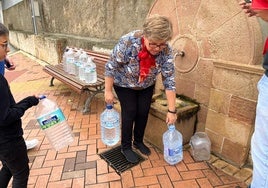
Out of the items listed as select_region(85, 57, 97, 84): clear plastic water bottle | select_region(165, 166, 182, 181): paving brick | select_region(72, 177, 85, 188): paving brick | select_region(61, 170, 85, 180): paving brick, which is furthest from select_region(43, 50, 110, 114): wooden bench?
select_region(165, 166, 182, 181): paving brick

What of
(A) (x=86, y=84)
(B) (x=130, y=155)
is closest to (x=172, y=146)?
(B) (x=130, y=155)

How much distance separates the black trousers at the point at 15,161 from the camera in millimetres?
1833

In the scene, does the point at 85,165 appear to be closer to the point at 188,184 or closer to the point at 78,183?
the point at 78,183

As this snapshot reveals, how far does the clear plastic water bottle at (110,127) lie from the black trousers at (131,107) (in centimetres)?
26

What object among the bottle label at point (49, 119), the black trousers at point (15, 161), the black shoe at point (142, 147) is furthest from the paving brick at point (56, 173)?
the black shoe at point (142, 147)

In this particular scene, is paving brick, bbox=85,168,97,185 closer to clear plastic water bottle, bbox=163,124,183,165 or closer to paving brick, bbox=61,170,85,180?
paving brick, bbox=61,170,85,180

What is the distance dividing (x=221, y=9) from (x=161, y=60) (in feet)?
2.87

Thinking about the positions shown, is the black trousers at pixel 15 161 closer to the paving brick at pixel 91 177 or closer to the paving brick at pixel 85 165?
the paving brick at pixel 91 177

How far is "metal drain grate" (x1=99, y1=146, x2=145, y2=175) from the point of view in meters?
2.77

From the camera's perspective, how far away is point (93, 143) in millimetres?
3312

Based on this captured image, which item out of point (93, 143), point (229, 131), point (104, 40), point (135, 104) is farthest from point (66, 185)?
point (104, 40)

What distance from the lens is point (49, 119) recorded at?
2.12 m

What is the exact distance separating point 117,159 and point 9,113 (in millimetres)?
1530

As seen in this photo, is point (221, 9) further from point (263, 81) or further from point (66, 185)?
point (66, 185)
